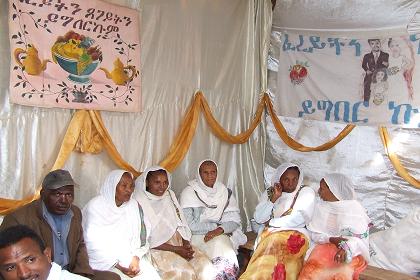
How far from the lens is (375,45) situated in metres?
4.68

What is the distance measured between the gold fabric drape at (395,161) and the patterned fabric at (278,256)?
1383 millimetres

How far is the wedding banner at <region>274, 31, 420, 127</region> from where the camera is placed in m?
4.46

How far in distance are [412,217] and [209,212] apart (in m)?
1.85

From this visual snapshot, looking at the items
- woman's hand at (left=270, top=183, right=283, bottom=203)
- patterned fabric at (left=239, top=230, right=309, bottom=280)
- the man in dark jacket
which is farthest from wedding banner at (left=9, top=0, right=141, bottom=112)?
the man in dark jacket

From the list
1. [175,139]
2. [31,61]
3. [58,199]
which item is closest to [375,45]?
[175,139]

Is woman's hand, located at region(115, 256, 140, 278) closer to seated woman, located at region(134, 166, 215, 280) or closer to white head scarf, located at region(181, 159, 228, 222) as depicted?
seated woman, located at region(134, 166, 215, 280)

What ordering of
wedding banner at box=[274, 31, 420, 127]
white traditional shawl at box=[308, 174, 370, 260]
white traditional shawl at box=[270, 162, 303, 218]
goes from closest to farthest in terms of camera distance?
white traditional shawl at box=[308, 174, 370, 260] → white traditional shawl at box=[270, 162, 303, 218] → wedding banner at box=[274, 31, 420, 127]

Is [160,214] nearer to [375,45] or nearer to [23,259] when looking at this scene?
[23,259]

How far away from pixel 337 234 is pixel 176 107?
206 centimetres

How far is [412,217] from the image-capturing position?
13.0 ft

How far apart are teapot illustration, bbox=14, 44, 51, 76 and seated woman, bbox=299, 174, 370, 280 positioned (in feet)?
8.15

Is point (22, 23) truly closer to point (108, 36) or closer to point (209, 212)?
point (108, 36)

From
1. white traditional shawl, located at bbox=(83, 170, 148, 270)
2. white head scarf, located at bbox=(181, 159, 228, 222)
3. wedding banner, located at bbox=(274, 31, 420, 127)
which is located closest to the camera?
white traditional shawl, located at bbox=(83, 170, 148, 270)

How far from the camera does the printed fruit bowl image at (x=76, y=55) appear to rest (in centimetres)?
361
